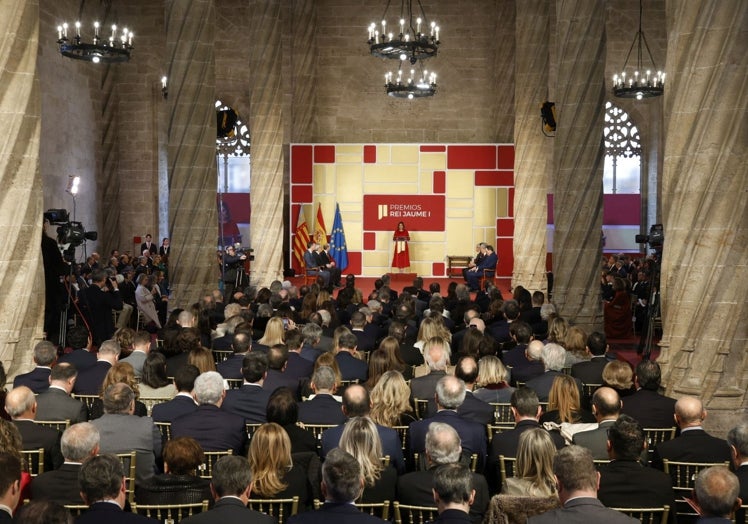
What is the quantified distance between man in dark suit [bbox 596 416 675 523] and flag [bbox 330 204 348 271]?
2265 centimetres

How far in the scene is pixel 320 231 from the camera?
27.9 m

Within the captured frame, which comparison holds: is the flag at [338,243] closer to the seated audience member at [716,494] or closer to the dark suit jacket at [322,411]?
the dark suit jacket at [322,411]

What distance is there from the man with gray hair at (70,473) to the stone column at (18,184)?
13.3 feet

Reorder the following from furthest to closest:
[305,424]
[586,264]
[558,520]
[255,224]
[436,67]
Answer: [436,67], [255,224], [586,264], [305,424], [558,520]

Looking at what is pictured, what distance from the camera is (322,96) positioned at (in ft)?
101

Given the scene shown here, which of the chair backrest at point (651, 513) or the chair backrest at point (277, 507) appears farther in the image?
the chair backrest at point (277, 507)

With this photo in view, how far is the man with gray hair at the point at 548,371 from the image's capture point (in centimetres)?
823

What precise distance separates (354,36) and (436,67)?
2880mm

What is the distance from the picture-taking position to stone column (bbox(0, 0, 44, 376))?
8922mm

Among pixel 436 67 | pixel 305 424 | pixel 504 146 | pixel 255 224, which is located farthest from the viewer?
pixel 436 67

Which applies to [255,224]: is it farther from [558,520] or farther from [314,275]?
[558,520]

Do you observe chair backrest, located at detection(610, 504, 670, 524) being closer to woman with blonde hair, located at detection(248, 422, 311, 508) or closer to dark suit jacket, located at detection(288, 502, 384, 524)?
dark suit jacket, located at detection(288, 502, 384, 524)

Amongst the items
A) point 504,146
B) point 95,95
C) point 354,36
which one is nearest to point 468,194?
point 504,146

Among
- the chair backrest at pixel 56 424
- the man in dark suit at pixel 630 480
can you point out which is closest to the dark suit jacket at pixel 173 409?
the chair backrest at pixel 56 424
